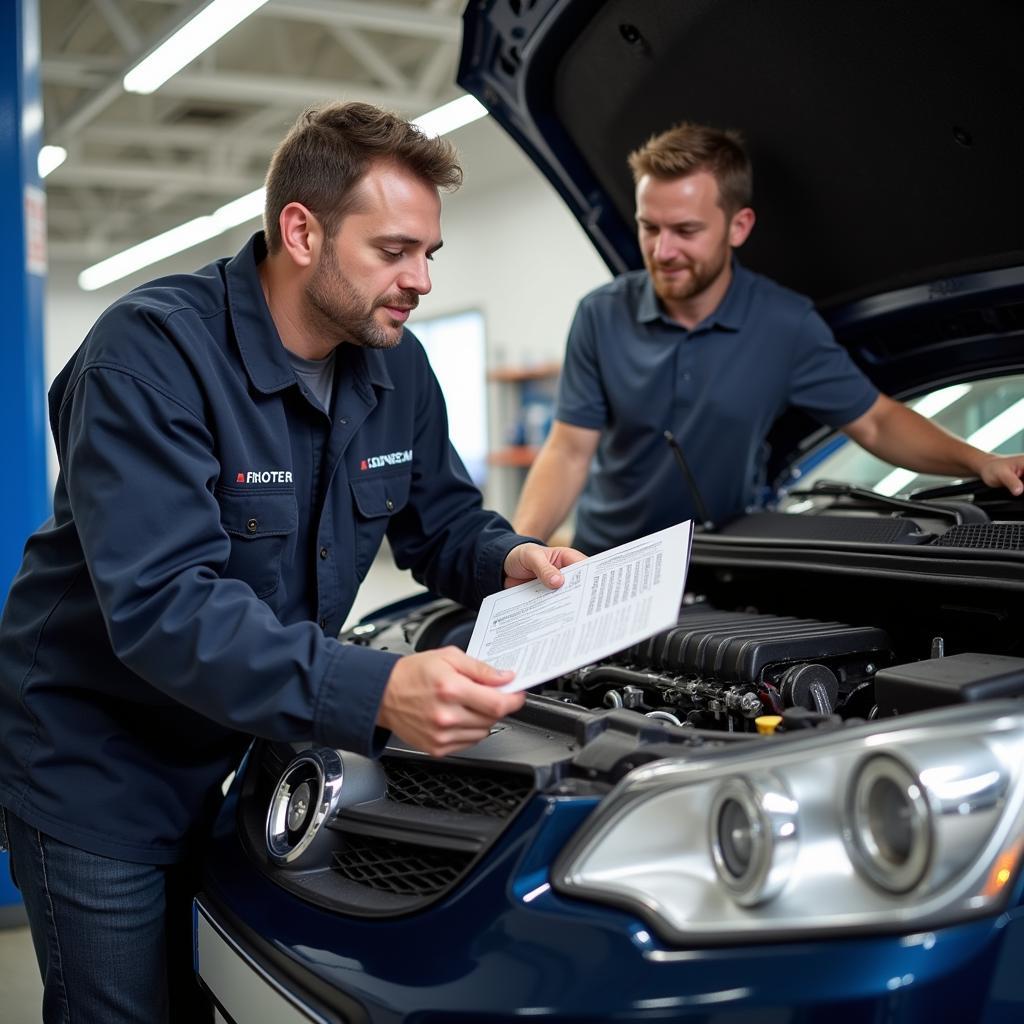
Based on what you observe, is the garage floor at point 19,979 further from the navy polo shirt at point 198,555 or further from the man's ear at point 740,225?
the man's ear at point 740,225

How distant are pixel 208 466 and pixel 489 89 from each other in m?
1.33

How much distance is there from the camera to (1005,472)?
1.93 metres

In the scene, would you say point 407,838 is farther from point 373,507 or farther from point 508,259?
point 508,259

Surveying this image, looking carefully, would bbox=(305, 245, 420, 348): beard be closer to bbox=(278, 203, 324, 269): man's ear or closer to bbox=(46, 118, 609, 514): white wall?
bbox=(278, 203, 324, 269): man's ear

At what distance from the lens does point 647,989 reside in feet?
3.02

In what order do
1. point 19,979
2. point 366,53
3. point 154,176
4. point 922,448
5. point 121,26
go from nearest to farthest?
point 922,448 < point 19,979 < point 121,26 < point 366,53 < point 154,176

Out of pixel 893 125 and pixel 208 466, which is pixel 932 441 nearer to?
pixel 893 125

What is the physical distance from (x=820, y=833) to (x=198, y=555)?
2.31 ft

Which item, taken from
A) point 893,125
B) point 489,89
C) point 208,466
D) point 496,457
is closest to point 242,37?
point 496,457

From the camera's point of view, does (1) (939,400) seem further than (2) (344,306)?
Yes

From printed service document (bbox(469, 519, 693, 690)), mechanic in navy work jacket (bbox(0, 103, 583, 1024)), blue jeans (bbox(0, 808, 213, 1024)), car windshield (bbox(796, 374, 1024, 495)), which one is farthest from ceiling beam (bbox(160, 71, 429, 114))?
blue jeans (bbox(0, 808, 213, 1024))

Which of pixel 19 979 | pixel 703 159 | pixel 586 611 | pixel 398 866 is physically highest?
pixel 703 159

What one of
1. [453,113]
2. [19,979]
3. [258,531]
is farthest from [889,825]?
[453,113]

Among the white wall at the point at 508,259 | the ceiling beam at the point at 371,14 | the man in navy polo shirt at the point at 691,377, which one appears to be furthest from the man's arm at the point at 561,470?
the white wall at the point at 508,259
